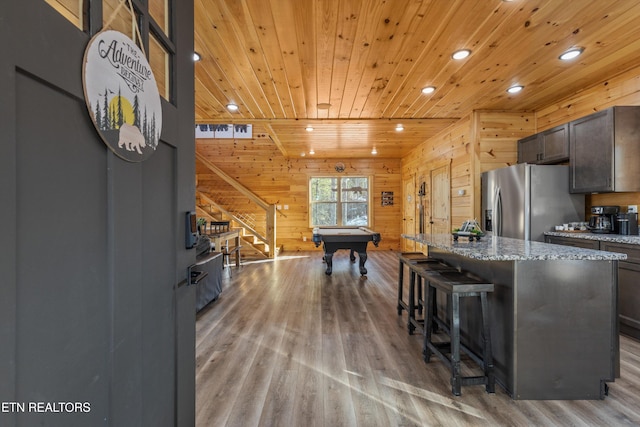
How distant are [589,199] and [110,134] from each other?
16.8 ft

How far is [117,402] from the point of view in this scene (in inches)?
33.3

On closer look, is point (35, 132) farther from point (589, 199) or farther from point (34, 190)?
point (589, 199)

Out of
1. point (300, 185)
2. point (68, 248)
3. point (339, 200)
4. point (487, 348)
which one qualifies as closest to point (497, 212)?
point (487, 348)

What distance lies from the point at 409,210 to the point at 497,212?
409 cm

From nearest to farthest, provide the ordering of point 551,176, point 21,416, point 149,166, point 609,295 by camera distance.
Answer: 1. point 21,416
2. point 149,166
3. point 609,295
4. point 551,176

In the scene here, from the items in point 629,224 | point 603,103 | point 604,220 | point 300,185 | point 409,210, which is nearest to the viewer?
point 629,224

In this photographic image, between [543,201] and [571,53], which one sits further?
[543,201]

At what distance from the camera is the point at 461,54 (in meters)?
2.96

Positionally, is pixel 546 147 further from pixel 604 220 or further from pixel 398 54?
pixel 398 54

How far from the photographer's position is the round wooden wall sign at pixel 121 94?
0.75 metres

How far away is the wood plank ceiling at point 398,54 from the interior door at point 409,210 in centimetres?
325

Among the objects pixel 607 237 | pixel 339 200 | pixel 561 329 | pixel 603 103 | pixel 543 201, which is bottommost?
pixel 561 329

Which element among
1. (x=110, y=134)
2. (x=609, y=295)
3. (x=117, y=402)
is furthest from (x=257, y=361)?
(x=609, y=295)

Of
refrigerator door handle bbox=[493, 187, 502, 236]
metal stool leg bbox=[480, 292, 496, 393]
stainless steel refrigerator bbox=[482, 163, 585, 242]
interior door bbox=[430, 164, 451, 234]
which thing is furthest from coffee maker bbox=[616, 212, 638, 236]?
interior door bbox=[430, 164, 451, 234]
